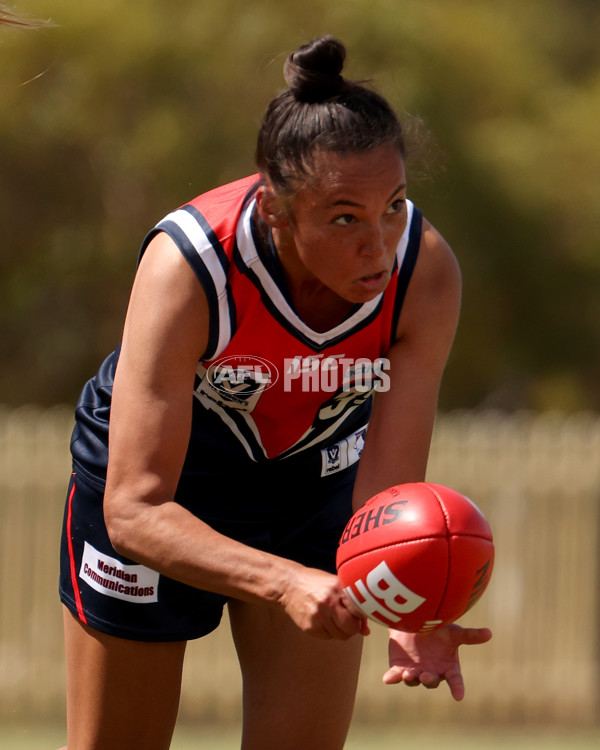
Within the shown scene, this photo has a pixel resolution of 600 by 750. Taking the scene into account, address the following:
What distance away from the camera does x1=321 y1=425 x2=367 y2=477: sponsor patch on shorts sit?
3.67 meters

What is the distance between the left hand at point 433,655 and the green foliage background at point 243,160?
7607 millimetres

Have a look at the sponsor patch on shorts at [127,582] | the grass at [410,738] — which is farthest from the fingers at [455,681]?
the grass at [410,738]

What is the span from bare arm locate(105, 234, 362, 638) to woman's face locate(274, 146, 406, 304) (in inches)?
12.3

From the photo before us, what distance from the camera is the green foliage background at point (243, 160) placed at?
1123 cm

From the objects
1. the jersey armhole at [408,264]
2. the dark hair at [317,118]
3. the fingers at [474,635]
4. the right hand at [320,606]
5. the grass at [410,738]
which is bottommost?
the grass at [410,738]

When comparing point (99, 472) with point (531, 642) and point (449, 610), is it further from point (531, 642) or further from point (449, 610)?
point (531, 642)

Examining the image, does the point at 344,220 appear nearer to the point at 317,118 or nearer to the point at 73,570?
the point at 317,118

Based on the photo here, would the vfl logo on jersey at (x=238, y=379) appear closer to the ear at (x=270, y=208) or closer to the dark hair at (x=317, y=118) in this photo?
the ear at (x=270, y=208)

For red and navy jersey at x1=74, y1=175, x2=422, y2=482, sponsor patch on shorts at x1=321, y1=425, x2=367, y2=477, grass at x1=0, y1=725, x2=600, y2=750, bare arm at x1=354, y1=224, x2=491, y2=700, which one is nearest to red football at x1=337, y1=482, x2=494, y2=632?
bare arm at x1=354, y1=224, x2=491, y2=700

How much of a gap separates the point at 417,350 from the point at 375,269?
0.43 meters

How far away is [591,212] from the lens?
1239 centimetres

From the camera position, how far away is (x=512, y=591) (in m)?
8.15

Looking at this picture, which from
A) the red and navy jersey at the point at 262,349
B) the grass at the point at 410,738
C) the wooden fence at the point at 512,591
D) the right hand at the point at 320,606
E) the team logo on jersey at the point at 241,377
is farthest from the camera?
the wooden fence at the point at 512,591

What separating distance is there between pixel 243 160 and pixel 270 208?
322 inches
